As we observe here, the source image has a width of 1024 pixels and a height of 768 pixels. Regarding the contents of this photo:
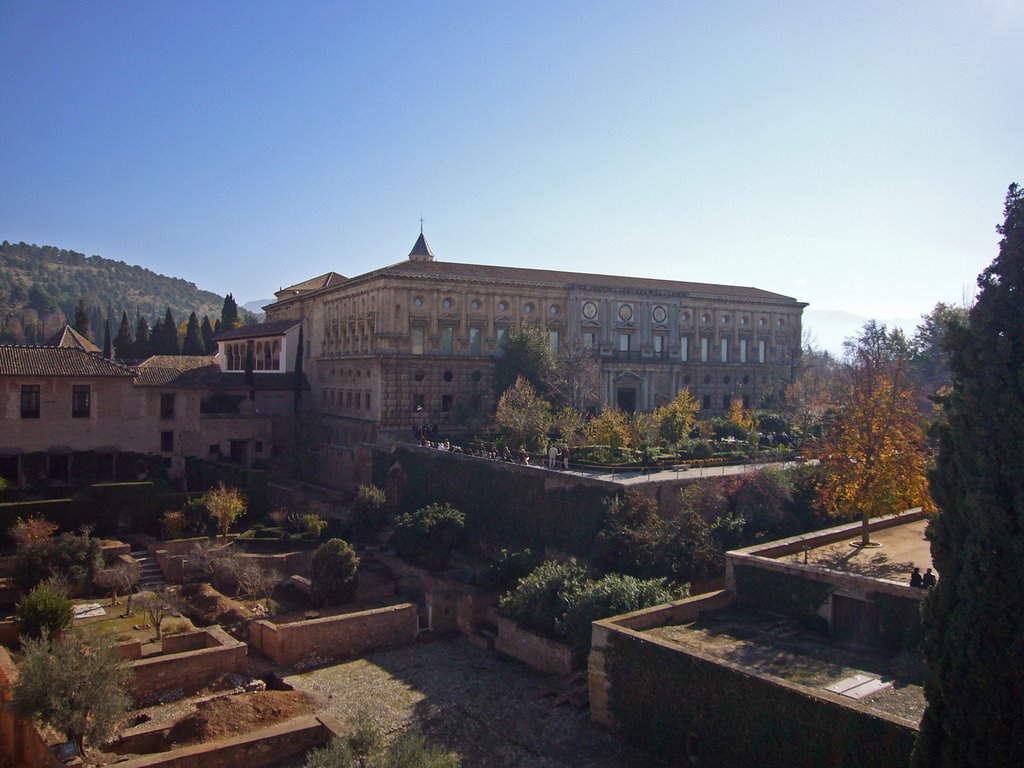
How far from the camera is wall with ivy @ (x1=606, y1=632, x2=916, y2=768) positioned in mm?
11656

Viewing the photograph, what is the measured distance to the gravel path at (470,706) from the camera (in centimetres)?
1523

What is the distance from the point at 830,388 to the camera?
45344 millimetres

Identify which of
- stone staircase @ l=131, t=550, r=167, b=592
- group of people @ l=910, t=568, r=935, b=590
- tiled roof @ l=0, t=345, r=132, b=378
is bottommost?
stone staircase @ l=131, t=550, r=167, b=592

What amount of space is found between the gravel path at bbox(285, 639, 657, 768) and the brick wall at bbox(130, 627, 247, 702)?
5.11 feet

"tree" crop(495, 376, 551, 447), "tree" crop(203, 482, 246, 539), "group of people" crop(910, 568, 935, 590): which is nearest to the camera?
"group of people" crop(910, 568, 935, 590)

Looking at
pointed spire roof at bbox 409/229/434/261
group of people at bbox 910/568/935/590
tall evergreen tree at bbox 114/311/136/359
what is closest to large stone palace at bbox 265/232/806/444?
pointed spire roof at bbox 409/229/434/261

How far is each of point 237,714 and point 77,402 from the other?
797 inches

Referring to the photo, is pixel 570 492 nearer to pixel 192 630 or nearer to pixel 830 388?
pixel 192 630

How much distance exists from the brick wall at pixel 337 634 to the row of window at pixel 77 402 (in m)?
15.3

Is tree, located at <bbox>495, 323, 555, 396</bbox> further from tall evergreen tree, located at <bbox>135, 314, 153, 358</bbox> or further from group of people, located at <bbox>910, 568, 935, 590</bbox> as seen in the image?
tall evergreen tree, located at <bbox>135, 314, 153, 358</bbox>

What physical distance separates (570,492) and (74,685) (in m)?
14.5

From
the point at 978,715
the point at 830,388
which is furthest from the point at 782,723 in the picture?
the point at 830,388


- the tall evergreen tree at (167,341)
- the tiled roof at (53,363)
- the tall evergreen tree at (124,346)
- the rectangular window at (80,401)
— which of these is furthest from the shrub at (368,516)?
the tall evergreen tree at (167,341)

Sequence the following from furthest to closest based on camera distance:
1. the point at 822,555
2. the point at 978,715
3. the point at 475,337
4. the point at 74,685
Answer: the point at 475,337 < the point at 822,555 < the point at 74,685 < the point at 978,715
